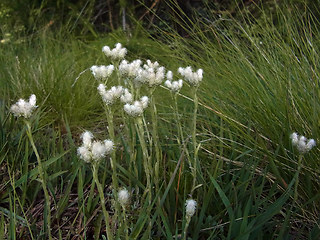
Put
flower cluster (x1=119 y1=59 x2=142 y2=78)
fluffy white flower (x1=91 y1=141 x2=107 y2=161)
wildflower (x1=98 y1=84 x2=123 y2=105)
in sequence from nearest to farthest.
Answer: fluffy white flower (x1=91 y1=141 x2=107 y2=161), wildflower (x1=98 y1=84 x2=123 y2=105), flower cluster (x1=119 y1=59 x2=142 y2=78)

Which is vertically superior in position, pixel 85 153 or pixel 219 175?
pixel 85 153

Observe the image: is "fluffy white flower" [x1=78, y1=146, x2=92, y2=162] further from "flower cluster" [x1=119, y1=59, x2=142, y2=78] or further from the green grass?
"flower cluster" [x1=119, y1=59, x2=142, y2=78]

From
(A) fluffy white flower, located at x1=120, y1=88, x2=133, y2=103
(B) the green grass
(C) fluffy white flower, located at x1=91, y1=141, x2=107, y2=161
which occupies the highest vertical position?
(C) fluffy white flower, located at x1=91, y1=141, x2=107, y2=161

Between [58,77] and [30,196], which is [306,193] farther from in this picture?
[58,77]

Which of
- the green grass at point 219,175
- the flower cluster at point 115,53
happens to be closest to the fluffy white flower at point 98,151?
the green grass at point 219,175

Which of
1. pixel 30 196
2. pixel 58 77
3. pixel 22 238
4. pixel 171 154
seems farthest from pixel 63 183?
pixel 58 77

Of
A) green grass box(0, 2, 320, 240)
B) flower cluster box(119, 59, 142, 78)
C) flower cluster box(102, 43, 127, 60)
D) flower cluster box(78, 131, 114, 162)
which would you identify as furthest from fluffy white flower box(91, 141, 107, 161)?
flower cluster box(102, 43, 127, 60)

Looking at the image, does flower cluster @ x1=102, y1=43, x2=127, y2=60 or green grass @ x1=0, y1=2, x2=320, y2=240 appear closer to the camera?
green grass @ x1=0, y1=2, x2=320, y2=240

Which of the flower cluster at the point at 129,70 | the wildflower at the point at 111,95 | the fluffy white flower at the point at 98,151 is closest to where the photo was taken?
the fluffy white flower at the point at 98,151

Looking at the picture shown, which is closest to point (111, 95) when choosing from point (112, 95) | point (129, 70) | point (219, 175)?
point (112, 95)

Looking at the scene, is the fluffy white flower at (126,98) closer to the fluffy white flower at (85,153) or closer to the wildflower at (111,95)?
the wildflower at (111,95)

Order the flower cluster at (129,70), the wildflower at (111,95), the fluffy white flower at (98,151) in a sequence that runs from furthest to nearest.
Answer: the flower cluster at (129,70)
the wildflower at (111,95)
the fluffy white flower at (98,151)

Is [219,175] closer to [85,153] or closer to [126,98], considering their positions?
[126,98]

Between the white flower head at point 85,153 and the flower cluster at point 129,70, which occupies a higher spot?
the white flower head at point 85,153
